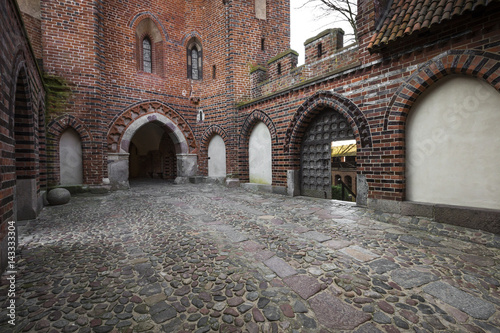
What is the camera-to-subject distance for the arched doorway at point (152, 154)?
1405 cm

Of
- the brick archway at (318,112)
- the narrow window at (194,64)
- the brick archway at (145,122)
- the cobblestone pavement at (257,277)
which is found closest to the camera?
Result: the cobblestone pavement at (257,277)

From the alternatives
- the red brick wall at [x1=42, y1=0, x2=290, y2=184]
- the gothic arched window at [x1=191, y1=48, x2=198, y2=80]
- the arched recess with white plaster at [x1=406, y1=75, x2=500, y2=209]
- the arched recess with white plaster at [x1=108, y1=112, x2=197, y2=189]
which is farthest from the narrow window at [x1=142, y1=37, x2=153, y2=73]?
the arched recess with white plaster at [x1=406, y1=75, x2=500, y2=209]

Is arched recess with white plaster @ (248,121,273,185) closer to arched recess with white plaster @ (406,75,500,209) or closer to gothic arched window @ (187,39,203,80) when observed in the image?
arched recess with white plaster @ (406,75,500,209)

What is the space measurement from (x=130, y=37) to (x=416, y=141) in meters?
10.9

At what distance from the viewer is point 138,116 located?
369 inches

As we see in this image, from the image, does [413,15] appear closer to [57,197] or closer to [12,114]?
[12,114]

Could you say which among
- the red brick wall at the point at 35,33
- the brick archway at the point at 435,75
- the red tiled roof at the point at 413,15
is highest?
the red brick wall at the point at 35,33

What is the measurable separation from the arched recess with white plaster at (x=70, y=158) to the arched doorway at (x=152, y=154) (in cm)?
517

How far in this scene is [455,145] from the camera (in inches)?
149

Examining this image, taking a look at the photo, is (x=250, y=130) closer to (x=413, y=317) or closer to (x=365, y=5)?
(x=365, y=5)

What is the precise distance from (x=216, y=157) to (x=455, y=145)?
8.55 m

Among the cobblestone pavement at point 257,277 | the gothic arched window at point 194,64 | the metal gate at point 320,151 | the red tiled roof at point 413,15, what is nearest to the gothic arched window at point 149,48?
the gothic arched window at point 194,64

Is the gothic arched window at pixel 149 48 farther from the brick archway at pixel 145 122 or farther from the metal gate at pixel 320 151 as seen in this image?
the metal gate at pixel 320 151

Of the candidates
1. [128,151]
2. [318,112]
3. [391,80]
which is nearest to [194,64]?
[128,151]
